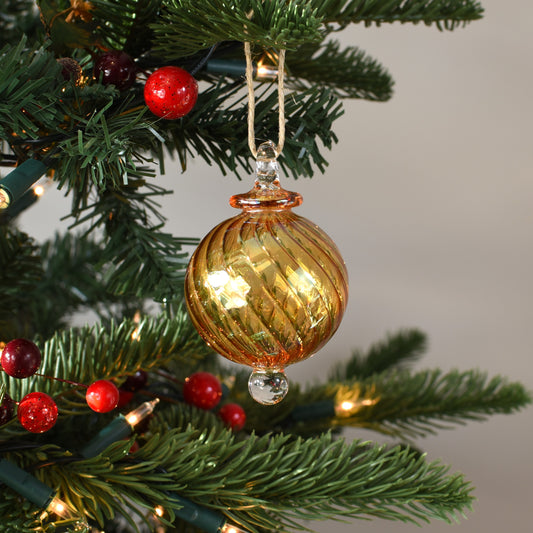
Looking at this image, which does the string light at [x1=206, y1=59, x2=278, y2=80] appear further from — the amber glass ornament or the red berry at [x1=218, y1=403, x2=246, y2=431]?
→ the red berry at [x1=218, y1=403, x2=246, y2=431]

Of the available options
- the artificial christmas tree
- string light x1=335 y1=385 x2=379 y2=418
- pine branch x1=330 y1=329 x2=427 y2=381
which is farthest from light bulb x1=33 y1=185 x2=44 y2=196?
pine branch x1=330 y1=329 x2=427 y2=381

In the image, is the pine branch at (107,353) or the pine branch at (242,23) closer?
the pine branch at (242,23)

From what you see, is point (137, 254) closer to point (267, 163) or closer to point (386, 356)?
point (267, 163)

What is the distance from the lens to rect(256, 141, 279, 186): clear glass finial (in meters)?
0.29

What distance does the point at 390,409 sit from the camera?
19.0 inches

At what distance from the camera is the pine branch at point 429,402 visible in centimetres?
48

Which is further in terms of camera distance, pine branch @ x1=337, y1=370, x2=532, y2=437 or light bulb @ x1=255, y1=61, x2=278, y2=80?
pine branch @ x1=337, y1=370, x2=532, y2=437

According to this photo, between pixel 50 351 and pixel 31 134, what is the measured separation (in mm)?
127

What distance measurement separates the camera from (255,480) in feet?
1.00

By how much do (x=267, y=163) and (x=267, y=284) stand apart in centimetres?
6

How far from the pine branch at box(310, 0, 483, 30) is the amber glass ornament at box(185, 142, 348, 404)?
87mm

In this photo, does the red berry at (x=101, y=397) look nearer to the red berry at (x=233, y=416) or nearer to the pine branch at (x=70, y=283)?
the red berry at (x=233, y=416)

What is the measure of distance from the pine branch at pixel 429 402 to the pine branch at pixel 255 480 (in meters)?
0.16

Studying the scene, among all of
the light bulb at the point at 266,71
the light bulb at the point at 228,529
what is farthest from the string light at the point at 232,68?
the light bulb at the point at 228,529
